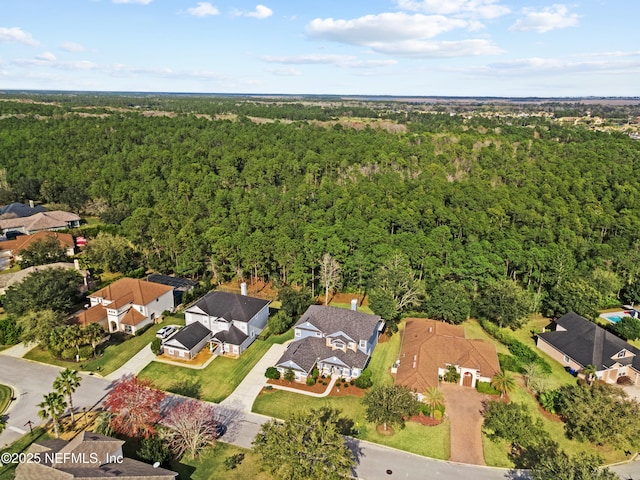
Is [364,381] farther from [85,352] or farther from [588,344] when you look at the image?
[85,352]

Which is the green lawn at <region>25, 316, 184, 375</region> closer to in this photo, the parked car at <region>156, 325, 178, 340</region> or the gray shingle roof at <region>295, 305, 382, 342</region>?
the parked car at <region>156, 325, 178, 340</region>

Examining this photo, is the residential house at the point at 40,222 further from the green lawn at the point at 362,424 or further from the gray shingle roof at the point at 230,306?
the green lawn at the point at 362,424

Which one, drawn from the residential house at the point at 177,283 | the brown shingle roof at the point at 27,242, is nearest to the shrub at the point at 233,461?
the residential house at the point at 177,283

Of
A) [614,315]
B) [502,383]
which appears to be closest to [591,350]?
[502,383]

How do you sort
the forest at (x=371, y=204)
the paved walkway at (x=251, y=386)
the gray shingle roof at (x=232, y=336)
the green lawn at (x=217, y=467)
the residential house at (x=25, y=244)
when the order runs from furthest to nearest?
the residential house at (x=25, y=244) → the forest at (x=371, y=204) → the gray shingle roof at (x=232, y=336) → the paved walkway at (x=251, y=386) → the green lawn at (x=217, y=467)

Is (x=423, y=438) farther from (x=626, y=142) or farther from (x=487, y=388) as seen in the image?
(x=626, y=142)

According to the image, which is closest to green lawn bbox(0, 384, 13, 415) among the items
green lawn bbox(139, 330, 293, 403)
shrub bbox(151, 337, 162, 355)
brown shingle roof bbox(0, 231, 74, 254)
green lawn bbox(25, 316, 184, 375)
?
green lawn bbox(25, 316, 184, 375)
